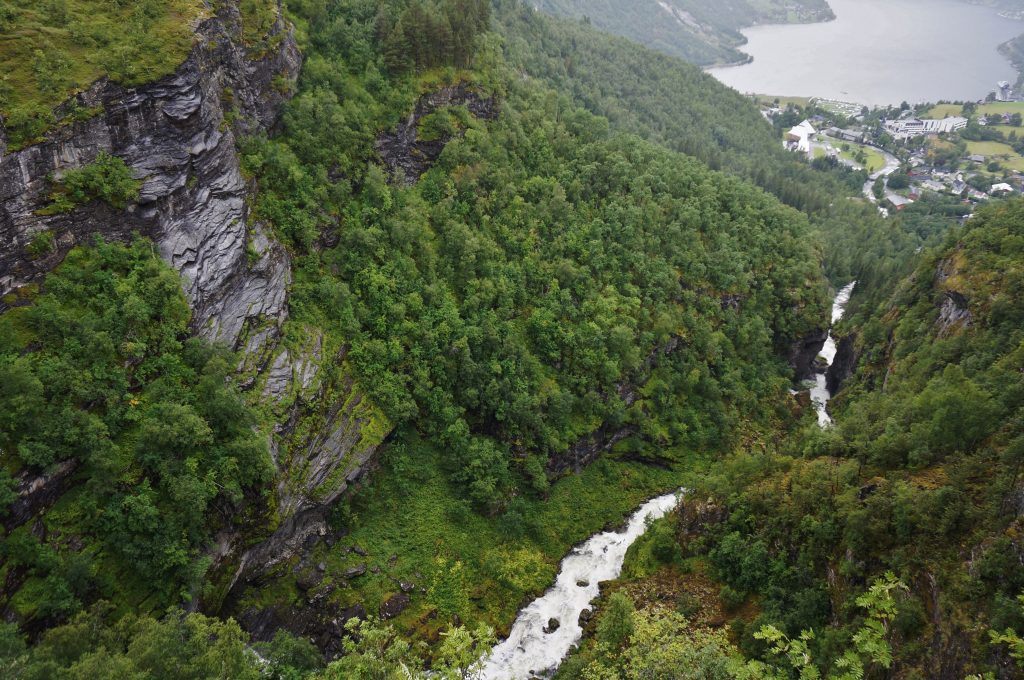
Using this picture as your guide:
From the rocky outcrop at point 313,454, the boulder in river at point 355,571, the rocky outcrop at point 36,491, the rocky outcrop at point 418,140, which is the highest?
the rocky outcrop at point 418,140

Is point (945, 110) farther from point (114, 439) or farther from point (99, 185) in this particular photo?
point (114, 439)

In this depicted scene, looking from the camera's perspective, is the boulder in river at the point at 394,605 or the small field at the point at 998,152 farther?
the small field at the point at 998,152

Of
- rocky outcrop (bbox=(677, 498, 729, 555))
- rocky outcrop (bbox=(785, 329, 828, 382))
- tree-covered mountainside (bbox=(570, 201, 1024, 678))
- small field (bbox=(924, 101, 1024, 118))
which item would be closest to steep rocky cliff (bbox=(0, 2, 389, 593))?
tree-covered mountainside (bbox=(570, 201, 1024, 678))

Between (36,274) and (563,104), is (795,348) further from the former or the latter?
(36,274)

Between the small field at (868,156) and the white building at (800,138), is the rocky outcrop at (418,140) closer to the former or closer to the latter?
the white building at (800,138)

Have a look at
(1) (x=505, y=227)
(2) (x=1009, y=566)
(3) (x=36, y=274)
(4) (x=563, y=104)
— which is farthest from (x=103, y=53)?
(2) (x=1009, y=566)

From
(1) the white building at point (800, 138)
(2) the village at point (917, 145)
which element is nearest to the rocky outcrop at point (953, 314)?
(2) the village at point (917, 145)

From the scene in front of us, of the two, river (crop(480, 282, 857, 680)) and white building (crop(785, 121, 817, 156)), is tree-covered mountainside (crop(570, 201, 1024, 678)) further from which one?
white building (crop(785, 121, 817, 156))
